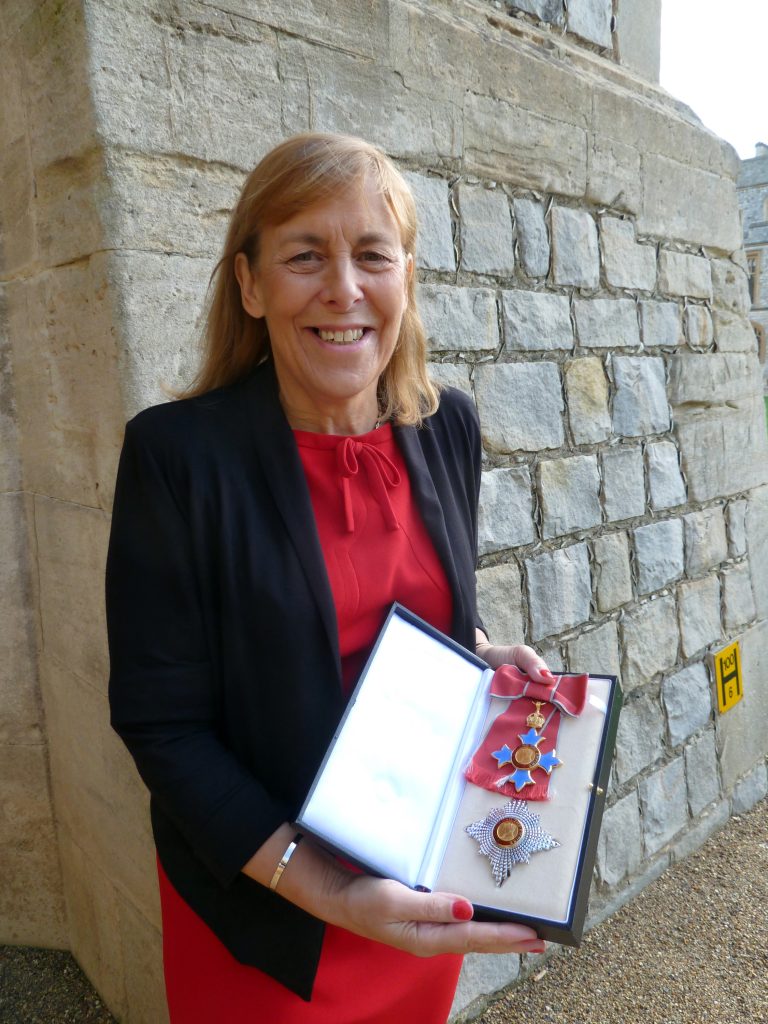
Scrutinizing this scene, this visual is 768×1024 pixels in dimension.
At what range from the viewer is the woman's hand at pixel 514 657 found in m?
1.36

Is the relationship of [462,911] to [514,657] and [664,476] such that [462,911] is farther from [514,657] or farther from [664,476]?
[664,476]

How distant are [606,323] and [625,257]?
31cm

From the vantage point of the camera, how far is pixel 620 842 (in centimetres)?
304

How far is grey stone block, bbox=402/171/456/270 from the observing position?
230 centimetres

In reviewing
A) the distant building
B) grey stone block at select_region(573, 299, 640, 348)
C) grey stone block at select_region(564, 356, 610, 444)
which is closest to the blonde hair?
grey stone block at select_region(564, 356, 610, 444)

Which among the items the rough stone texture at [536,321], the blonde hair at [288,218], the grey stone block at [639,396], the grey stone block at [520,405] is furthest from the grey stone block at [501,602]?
the blonde hair at [288,218]

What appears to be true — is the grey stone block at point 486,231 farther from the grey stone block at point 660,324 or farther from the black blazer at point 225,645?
the black blazer at point 225,645

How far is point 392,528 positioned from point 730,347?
2.97m

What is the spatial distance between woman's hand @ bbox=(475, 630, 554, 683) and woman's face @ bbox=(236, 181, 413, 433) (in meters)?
0.56

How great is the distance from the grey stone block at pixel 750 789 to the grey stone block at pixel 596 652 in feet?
4.07

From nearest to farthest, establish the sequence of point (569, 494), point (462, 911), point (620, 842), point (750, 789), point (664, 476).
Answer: point (462, 911)
point (569, 494)
point (620, 842)
point (664, 476)
point (750, 789)

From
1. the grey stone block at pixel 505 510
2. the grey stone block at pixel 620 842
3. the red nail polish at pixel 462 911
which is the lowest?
the grey stone block at pixel 620 842

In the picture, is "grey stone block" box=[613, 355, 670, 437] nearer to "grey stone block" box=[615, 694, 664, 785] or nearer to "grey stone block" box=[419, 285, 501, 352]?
"grey stone block" box=[419, 285, 501, 352]

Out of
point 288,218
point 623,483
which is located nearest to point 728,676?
point 623,483
